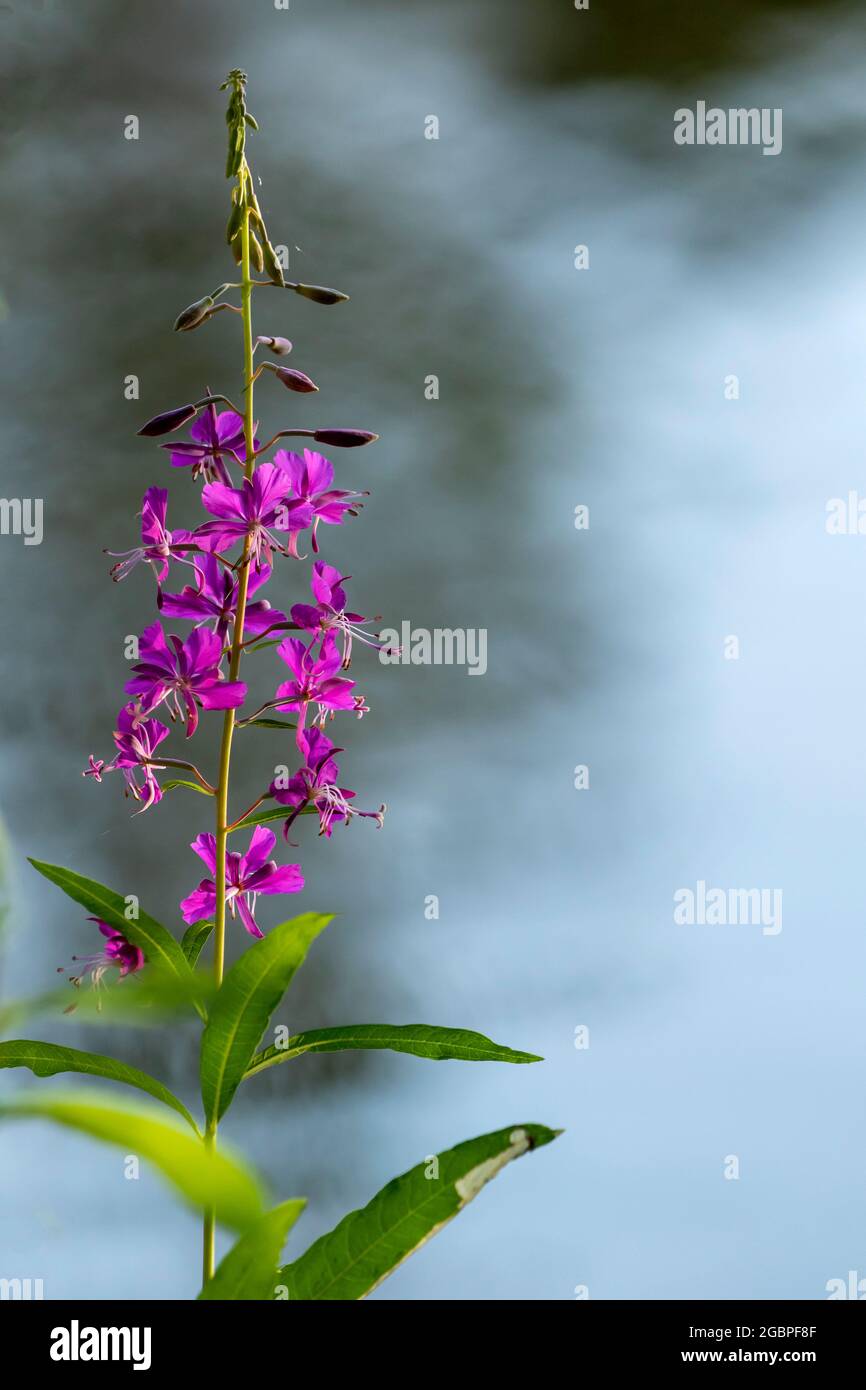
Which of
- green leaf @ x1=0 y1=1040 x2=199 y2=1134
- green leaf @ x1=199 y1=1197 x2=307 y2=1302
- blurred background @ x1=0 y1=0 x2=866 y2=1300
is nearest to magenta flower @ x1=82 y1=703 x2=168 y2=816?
green leaf @ x1=0 y1=1040 x2=199 y2=1134

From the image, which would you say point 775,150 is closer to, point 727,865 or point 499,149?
point 499,149

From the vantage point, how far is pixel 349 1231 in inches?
20.2

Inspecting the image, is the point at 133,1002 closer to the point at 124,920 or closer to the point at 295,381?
the point at 124,920

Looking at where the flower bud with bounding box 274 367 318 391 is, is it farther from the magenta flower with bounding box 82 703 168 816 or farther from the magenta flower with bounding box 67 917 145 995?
the magenta flower with bounding box 67 917 145 995

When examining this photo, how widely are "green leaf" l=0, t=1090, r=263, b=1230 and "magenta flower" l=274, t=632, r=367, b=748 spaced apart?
448 millimetres

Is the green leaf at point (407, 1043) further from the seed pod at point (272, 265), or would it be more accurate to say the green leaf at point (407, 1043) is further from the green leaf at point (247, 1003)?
the seed pod at point (272, 265)

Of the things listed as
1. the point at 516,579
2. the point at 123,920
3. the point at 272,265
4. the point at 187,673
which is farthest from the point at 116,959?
the point at 516,579

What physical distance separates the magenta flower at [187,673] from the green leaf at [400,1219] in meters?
0.23

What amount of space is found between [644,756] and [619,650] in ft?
0.43

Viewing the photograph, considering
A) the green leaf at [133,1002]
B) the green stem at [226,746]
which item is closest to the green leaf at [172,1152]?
the green leaf at [133,1002]

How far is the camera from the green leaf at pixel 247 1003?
47 centimetres

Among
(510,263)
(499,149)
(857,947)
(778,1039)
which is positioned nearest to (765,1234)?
(778,1039)

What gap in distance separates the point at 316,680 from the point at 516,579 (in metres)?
0.81

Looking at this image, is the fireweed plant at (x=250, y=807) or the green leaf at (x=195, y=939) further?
the green leaf at (x=195, y=939)
